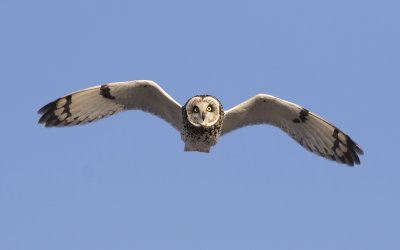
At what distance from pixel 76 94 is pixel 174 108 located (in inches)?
71.3

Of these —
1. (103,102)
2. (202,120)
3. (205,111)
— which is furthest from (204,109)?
(103,102)

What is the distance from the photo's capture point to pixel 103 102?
11.5m

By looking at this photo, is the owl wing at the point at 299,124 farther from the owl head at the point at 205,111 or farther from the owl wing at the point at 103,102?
the owl wing at the point at 103,102

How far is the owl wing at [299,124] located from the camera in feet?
37.8

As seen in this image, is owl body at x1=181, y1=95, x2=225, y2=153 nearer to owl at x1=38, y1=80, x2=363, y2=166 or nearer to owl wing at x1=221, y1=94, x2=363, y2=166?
owl at x1=38, y1=80, x2=363, y2=166

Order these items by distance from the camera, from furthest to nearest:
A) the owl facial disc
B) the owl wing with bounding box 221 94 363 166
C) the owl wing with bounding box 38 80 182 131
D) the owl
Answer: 1. the owl wing with bounding box 221 94 363 166
2. the owl wing with bounding box 38 80 182 131
3. the owl
4. the owl facial disc

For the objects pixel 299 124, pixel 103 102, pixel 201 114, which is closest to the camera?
pixel 201 114

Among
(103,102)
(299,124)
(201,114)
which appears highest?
(103,102)

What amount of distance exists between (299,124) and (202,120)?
1.99 m

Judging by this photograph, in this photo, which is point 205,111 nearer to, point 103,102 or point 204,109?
point 204,109

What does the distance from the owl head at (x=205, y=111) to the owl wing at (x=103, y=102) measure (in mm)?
456

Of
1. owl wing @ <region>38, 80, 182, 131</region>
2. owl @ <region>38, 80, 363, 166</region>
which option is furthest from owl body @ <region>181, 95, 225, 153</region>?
owl wing @ <region>38, 80, 182, 131</region>

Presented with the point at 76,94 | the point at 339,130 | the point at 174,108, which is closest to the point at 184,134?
the point at 174,108

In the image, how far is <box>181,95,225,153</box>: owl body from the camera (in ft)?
36.2
